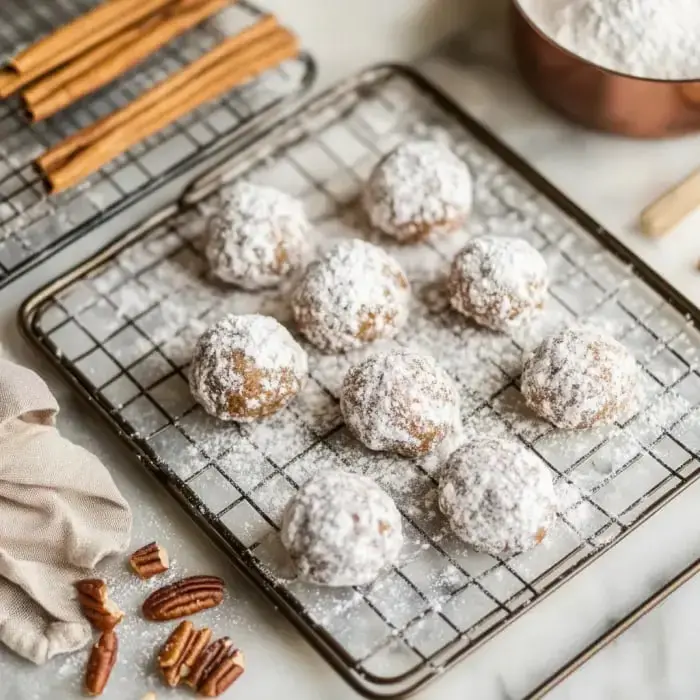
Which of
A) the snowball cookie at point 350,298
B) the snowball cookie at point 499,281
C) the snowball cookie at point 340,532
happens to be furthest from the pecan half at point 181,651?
the snowball cookie at point 499,281

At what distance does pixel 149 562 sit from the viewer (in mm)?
1308

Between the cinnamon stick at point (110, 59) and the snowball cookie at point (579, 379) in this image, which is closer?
the snowball cookie at point (579, 379)

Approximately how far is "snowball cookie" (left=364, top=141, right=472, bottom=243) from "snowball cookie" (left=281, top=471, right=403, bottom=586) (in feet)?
1.32

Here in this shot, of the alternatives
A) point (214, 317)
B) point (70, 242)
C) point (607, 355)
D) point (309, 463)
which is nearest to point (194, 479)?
point (309, 463)

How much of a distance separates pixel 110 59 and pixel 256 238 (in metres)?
0.33

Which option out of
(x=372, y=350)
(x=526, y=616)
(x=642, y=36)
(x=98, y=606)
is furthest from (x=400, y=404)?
(x=642, y=36)

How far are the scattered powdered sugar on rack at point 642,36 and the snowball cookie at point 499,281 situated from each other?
300 millimetres

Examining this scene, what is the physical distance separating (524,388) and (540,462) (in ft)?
0.40

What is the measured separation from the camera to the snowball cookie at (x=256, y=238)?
145cm

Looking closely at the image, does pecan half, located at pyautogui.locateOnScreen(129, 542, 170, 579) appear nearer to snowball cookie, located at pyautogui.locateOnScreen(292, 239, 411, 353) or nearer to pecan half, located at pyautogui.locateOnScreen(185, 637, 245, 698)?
pecan half, located at pyautogui.locateOnScreen(185, 637, 245, 698)

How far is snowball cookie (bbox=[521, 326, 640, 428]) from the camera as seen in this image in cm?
133

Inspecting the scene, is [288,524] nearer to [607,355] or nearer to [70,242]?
[607,355]

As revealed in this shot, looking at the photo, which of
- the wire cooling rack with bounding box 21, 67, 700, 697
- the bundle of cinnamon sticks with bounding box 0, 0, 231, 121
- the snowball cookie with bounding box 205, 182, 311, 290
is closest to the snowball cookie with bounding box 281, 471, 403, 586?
the wire cooling rack with bounding box 21, 67, 700, 697

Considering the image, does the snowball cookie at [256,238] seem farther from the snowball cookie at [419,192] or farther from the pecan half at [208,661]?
the pecan half at [208,661]
